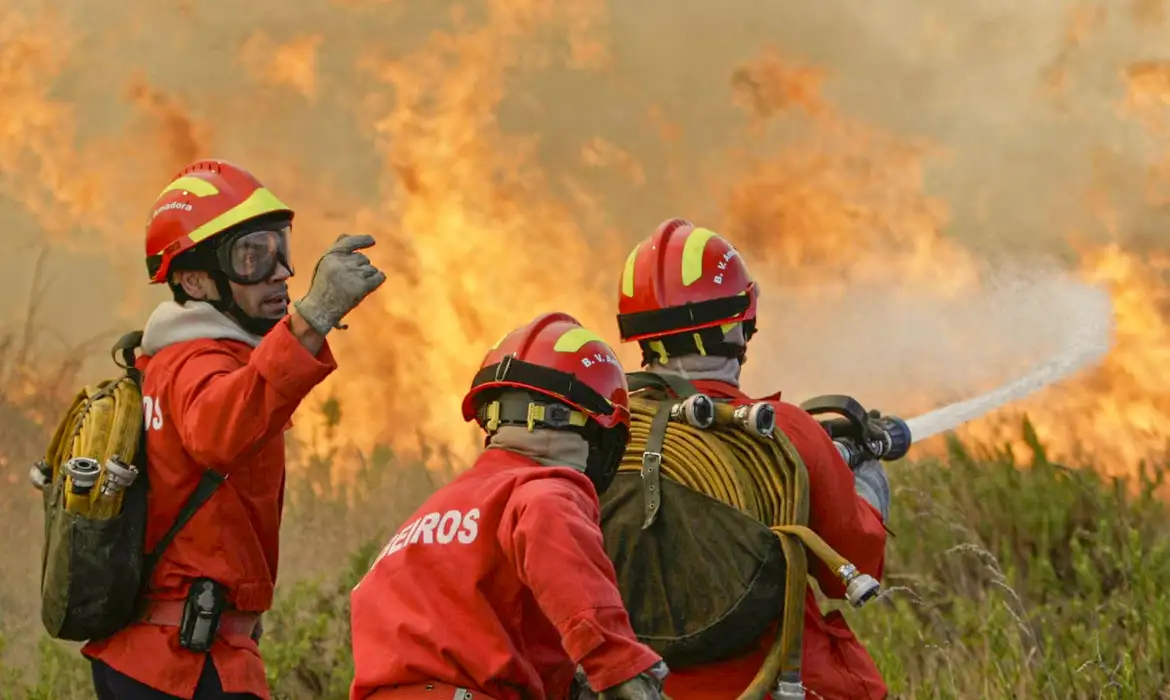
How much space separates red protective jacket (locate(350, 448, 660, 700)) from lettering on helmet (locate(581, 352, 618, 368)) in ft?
1.09

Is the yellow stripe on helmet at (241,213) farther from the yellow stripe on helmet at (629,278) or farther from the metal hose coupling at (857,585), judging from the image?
the metal hose coupling at (857,585)

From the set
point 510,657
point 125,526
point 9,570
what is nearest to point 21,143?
point 9,570

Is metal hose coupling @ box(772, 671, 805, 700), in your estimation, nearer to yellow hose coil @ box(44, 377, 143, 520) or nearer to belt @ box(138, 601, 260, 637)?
belt @ box(138, 601, 260, 637)

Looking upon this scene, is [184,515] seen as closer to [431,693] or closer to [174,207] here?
[174,207]

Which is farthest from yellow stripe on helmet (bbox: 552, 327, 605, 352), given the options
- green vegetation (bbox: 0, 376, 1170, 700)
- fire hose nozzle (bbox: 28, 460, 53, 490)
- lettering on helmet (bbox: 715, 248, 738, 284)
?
green vegetation (bbox: 0, 376, 1170, 700)

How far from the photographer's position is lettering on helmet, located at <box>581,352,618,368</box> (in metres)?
3.51

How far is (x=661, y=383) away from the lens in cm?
420

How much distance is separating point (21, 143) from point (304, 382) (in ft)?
26.8

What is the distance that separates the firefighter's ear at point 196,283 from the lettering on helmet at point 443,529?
46.3 inches

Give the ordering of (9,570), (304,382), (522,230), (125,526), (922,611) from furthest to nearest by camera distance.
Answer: (522,230)
(9,570)
(922,611)
(125,526)
(304,382)

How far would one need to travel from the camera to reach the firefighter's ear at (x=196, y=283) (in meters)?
4.13

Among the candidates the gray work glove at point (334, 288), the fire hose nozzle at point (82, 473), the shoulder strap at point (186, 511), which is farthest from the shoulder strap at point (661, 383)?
the fire hose nozzle at point (82, 473)

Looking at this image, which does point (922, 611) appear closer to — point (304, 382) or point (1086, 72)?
point (1086, 72)

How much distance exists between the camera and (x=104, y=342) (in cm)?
1084
